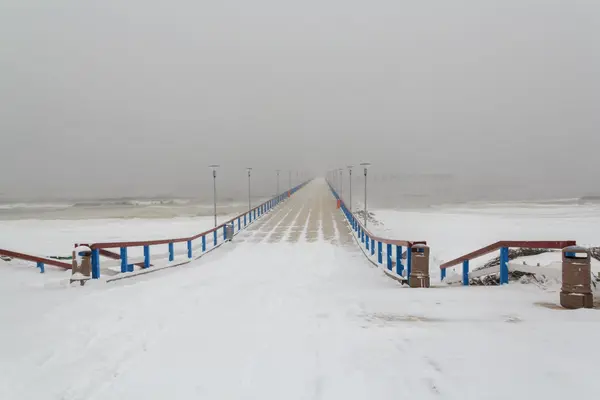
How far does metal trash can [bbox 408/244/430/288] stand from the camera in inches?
343

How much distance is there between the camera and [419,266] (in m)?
8.82

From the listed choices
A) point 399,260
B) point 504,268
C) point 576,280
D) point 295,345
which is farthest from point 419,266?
point 295,345

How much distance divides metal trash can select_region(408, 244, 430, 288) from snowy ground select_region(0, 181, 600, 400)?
3.32 feet

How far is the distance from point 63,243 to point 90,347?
89.4 ft

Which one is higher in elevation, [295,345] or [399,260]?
[295,345]

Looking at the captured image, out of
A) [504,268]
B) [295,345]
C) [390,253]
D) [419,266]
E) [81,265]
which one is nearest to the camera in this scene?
[295,345]

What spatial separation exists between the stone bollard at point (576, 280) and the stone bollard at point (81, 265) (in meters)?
9.38

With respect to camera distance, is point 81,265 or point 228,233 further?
point 228,233

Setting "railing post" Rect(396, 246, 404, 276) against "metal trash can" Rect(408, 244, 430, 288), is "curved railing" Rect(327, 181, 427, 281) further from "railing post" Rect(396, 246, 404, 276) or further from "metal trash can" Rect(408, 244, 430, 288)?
"metal trash can" Rect(408, 244, 430, 288)

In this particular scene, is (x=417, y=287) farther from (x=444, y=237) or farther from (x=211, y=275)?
(x=444, y=237)

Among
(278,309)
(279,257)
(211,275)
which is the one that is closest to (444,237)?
(279,257)

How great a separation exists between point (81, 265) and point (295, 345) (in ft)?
21.5

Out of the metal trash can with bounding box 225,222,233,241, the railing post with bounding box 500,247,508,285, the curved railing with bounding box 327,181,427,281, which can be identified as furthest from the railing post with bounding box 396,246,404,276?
the metal trash can with bounding box 225,222,233,241

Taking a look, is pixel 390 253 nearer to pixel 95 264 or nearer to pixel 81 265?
pixel 95 264
